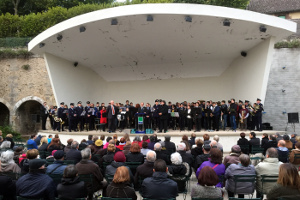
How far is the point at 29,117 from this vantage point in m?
21.3

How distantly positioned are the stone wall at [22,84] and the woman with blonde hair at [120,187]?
1790 centimetres

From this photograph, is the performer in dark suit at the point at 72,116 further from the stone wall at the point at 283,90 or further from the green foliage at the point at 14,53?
the stone wall at the point at 283,90

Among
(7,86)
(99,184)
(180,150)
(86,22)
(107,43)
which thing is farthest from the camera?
(7,86)

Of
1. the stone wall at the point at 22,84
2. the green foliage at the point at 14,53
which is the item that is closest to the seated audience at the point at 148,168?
the stone wall at the point at 22,84

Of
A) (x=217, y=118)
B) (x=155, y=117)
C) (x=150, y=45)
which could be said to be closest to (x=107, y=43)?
(x=150, y=45)

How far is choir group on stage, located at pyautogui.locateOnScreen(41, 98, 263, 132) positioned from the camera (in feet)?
39.3

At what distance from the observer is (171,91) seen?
1717cm

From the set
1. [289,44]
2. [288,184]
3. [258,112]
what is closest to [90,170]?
[288,184]

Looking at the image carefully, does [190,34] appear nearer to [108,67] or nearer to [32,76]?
[108,67]

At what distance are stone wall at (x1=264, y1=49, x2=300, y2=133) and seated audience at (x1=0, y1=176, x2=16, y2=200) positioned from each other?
15.6 meters

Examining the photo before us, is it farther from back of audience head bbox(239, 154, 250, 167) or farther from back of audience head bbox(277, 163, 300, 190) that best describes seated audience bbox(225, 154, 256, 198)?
back of audience head bbox(277, 163, 300, 190)

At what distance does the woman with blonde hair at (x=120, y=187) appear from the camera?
3283 millimetres

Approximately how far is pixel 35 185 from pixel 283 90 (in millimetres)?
16160

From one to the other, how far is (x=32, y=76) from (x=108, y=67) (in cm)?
682
